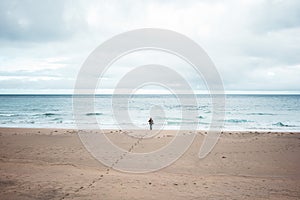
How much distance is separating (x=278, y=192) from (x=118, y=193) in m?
4.44

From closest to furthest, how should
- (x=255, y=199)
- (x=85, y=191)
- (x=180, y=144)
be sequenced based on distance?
(x=255, y=199), (x=85, y=191), (x=180, y=144)

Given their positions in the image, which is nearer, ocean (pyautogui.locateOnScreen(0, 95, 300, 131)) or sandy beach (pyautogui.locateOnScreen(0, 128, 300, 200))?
sandy beach (pyautogui.locateOnScreen(0, 128, 300, 200))

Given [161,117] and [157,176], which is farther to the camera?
[161,117]

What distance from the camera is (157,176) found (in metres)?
8.90

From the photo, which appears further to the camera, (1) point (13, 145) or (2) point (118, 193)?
(1) point (13, 145)

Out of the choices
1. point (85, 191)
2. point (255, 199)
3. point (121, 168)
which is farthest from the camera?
point (121, 168)

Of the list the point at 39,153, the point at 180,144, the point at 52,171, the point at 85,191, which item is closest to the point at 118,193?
the point at 85,191

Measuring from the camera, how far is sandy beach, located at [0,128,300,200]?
23.3 feet

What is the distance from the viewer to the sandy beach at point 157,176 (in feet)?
23.3

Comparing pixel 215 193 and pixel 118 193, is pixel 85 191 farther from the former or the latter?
pixel 215 193

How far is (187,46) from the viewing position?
38.8ft

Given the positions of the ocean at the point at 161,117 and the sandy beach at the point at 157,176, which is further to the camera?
the ocean at the point at 161,117

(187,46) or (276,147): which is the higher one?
(187,46)

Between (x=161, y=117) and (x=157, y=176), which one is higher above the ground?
(x=157, y=176)
